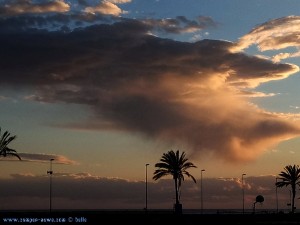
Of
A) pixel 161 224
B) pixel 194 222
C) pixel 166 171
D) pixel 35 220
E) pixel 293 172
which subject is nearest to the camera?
pixel 35 220

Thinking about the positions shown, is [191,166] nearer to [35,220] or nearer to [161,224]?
[161,224]

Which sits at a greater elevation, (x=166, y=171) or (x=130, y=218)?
(x=166, y=171)

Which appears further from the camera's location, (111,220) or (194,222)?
(194,222)

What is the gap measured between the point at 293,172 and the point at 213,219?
55686 millimetres

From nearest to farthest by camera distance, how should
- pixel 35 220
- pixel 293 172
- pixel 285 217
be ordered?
pixel 35 220 < pixel 285 217 < pixel 293 172

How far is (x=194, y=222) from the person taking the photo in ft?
295

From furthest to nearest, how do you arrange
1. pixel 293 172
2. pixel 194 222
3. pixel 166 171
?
pixel 293 172
pixel 166 171
pixel 194 222

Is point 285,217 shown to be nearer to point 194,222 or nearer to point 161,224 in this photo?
point 194,222

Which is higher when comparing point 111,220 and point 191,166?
point 191,166

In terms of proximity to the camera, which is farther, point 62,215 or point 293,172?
point 293,172

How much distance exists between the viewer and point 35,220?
257ft

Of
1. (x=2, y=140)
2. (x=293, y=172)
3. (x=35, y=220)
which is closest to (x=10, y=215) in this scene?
(x=35, y=220)

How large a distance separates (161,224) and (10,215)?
20.8m

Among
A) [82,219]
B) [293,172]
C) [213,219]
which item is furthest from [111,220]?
[293,172]
